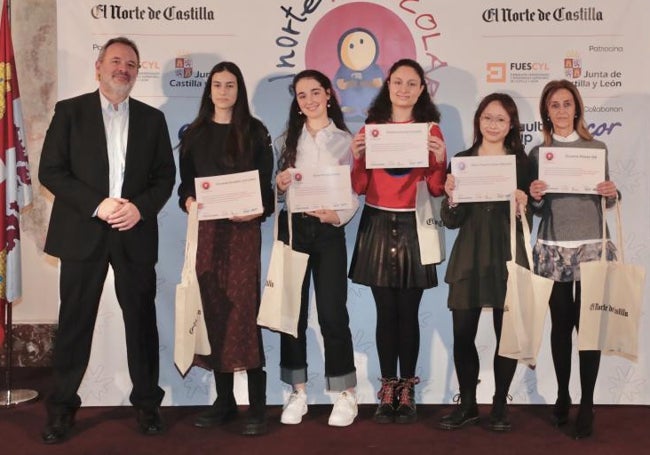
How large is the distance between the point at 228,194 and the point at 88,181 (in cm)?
70

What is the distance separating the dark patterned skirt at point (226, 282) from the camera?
3.74m

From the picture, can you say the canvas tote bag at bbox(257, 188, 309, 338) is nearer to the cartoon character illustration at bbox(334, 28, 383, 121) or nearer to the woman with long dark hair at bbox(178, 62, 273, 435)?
the woman with long dark hair at bbox(178, 62, 273, 435)

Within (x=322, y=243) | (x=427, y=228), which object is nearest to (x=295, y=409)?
(x=322, y=243)

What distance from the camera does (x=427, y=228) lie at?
3.76 m

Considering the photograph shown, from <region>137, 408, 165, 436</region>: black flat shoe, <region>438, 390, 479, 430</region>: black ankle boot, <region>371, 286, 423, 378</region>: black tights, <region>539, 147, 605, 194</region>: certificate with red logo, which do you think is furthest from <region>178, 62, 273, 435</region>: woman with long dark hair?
<region>539, 147, 605, 194</region>: certificate with red logo

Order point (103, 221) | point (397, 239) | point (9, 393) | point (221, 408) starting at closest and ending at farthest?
point (103, 221)
point (397, 239)
point (221, 408)
point (9, 393)

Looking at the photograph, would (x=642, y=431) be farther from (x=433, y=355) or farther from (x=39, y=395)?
(x=39, y=395)

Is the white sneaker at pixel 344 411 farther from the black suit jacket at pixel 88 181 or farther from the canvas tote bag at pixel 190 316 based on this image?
the black suit jacket at pixel 88 181

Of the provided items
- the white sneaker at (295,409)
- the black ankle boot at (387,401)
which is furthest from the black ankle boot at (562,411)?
the white sneaker at (295,409)

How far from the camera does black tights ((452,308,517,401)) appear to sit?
374cm

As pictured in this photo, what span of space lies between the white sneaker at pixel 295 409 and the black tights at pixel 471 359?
859 millimetres

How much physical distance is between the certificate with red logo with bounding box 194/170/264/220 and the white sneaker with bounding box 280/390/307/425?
108cm

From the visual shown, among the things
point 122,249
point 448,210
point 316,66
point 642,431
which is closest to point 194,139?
point 122,249

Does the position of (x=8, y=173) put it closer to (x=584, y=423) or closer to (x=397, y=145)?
(x=397, y=145)
